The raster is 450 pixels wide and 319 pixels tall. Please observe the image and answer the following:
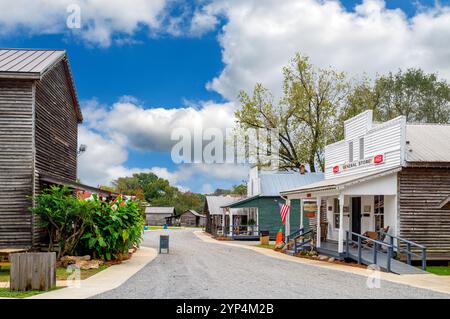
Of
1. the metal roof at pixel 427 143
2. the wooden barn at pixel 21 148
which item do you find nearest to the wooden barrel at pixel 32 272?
the wooden barn at pixel 21 148

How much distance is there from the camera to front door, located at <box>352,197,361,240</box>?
25.2 meters

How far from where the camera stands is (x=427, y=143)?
23.3m

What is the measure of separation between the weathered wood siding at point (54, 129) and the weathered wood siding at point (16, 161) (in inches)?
15.9

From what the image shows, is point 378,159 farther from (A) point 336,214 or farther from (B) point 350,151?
(A) point 336,214

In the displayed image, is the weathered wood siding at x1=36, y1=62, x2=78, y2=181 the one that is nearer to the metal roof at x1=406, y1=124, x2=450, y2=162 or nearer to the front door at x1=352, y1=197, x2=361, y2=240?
the front door at x1=352, y1=197, x2=361, y2=240

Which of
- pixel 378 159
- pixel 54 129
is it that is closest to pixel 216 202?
pixel 54 129

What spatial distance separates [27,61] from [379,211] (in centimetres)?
1562

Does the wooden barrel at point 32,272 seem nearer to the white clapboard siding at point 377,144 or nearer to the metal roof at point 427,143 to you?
the white clapboard siding at point 377,144

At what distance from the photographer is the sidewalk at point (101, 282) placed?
39.1ft

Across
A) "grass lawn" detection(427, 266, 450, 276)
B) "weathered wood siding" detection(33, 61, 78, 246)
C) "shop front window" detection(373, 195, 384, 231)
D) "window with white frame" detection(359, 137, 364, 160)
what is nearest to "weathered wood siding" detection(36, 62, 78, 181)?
"weathered wood siding" detection(33, 61, 78, 246)

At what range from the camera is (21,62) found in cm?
2170

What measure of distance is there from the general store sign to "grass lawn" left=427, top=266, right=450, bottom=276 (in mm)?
4645
